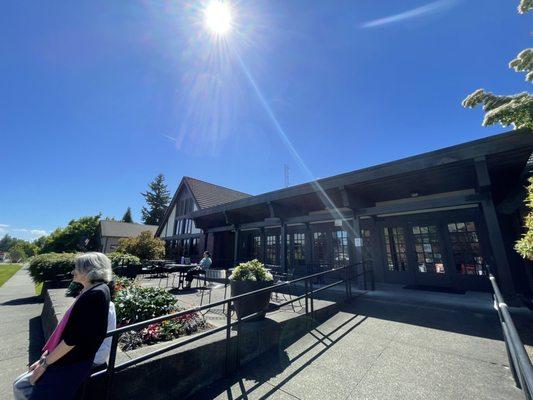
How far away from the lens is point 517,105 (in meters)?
4.34

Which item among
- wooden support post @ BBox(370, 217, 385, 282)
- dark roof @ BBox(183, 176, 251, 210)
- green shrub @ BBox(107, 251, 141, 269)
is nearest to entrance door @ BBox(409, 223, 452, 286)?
wooden support post @ BBox(370, 217, 385, 282)

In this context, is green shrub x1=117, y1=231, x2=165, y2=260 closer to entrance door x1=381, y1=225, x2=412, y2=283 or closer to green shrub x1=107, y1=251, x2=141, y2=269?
green shrub x1=107, y1=251, x2=141, y2=269

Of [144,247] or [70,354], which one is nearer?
[70,354]

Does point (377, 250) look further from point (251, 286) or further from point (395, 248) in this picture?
point (251, 286)

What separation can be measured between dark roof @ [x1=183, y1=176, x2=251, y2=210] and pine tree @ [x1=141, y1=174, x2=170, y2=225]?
30534 millimetres

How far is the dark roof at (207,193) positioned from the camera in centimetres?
2072

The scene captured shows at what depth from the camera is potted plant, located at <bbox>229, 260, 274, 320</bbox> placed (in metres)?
4.15

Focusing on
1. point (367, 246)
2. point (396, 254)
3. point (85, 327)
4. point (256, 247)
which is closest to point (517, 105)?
point (396, 254)

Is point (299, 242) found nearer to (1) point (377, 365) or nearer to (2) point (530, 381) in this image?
(1) point (377, 365)

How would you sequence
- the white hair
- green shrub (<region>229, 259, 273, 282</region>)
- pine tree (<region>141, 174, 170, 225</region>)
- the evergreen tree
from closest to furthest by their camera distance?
1. the white hair
2. the evergreen tree
3. green shrub (<region>229, 259, 273, 282</region>)
4. pine tree (<region>141, 174, 170, 225</region>)

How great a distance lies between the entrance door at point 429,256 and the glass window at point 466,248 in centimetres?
35

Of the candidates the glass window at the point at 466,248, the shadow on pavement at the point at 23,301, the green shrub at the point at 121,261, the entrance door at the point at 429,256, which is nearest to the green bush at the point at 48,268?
the shadow on pavement at the point at 23,301

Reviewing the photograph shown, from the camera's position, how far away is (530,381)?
3.50 feet

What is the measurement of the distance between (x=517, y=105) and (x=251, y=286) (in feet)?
19.8
